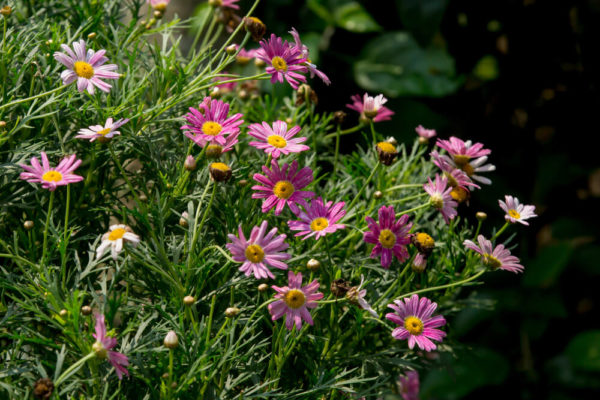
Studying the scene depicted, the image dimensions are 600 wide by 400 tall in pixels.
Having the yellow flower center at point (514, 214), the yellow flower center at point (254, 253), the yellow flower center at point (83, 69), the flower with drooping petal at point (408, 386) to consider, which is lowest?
the flower with drooping petal at point (408, 386)

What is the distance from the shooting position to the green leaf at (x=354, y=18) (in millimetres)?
1763

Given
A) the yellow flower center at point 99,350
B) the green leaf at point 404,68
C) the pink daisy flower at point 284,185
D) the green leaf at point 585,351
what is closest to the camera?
the yellow flower center at point 99,350

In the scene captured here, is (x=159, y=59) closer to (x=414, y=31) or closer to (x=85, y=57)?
(x=85, y=57)

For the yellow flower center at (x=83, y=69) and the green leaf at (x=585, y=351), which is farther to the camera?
the green leaf at (x=585, y=351)

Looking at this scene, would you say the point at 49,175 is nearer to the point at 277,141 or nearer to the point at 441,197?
the point at 277,141

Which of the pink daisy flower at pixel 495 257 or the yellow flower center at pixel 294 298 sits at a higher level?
the pink daisy flower at pixel 495 257

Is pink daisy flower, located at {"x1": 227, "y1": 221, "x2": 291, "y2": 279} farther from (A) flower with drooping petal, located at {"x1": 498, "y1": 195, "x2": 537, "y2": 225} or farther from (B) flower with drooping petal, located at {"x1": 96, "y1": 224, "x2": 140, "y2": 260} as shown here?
(A) flower with drooping petal, located at {"x1": 498, "y1": 195, "x2": 537, "y2": 225}

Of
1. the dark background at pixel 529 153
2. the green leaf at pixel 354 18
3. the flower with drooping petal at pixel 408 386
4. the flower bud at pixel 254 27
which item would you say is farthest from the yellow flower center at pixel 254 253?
the green leaf at pixel 354 18

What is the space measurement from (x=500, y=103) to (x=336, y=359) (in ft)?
4.23

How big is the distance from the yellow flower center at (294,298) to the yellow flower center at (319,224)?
0.20 ft

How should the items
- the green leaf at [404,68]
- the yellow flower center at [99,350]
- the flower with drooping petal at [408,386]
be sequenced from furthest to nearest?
the green leaf at [404,68] < the flower with drooping petal at [408,386] < the yellow flower center at [99,350]

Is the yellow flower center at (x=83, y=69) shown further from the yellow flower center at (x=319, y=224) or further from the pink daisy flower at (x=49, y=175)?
the yellow flower center at (x=319, y=224)

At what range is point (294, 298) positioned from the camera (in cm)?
48

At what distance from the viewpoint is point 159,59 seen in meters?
0.64
